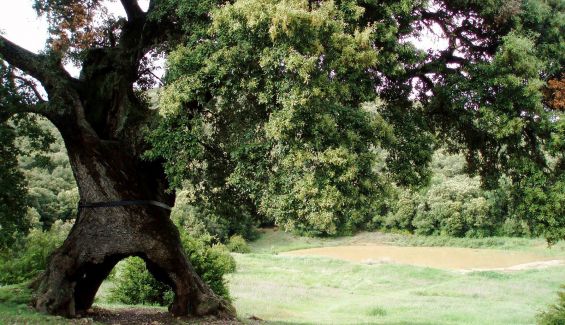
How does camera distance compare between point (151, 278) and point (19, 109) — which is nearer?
point (19, 109)

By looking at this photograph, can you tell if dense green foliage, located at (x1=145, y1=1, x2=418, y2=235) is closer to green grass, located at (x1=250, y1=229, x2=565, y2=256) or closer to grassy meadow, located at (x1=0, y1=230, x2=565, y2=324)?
grassy meadow, located at (x1=0, y1=230, x2=565, y2=324)

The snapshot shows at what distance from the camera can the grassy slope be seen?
19.1 m

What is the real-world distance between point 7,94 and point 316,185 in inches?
296

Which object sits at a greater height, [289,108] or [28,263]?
[289,108]

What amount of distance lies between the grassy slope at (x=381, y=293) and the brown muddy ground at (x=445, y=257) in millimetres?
4540

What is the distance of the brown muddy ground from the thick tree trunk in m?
36.1

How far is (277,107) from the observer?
10055mm

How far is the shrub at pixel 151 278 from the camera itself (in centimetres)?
1773

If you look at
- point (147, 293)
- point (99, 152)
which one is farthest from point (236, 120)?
point (147, 293)

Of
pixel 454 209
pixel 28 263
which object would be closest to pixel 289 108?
pixel 28 263

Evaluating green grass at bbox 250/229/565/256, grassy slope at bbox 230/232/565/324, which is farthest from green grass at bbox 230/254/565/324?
green grass at bbox 250/229/565/256

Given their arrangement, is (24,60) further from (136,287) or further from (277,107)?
(136,287)

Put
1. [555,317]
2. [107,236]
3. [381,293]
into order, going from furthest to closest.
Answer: [381,293]
[107,236]
[555,317]

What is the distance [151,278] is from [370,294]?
15.9m
